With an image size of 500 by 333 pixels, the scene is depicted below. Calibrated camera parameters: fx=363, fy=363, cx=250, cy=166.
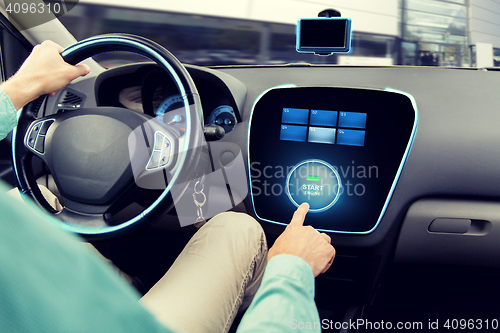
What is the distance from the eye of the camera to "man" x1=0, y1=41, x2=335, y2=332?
1.12ft

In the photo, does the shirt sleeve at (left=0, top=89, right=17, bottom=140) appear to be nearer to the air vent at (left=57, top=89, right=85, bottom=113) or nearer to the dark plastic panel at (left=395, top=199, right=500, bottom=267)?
the air vent at (left=57, top=89, right=85, bottom=113)

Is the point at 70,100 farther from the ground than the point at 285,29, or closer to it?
closer to it

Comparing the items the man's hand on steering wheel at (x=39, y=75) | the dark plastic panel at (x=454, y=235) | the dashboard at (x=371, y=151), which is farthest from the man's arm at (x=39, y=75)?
the dark plastic panel at (x=454, y=235)

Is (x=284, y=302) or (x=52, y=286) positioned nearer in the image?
(x=52, y=286)

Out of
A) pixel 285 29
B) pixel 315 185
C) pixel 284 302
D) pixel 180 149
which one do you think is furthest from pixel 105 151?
pixel 285 29

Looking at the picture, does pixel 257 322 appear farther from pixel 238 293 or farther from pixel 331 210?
pixel 331 210

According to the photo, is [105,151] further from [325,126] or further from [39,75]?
[325,126]

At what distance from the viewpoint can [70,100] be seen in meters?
1.70

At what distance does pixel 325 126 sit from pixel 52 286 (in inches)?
44.7

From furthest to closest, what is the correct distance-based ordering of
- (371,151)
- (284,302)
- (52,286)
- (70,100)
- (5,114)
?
1. (70,100)
2. (371,151)
3. (5,114)
4. (284,302)
5. (52,286)

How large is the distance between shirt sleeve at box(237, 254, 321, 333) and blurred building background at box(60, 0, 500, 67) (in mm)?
1001

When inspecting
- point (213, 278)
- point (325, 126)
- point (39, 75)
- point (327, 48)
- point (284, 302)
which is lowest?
point (213, 278)

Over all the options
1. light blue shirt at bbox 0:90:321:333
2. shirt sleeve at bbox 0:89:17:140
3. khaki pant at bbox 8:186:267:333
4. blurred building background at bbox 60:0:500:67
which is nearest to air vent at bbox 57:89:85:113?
blurred building background at bbox 60:0:500:67

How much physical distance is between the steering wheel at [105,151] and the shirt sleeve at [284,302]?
35 cm
